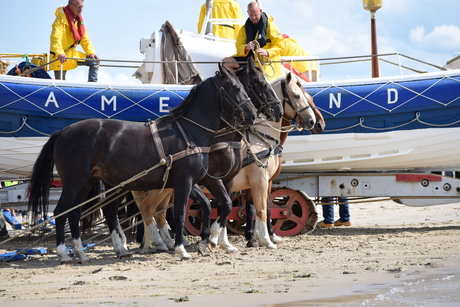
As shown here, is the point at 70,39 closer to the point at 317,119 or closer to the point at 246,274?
the point at 317,119

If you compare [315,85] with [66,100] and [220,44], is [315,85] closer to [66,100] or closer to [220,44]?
[220,44]

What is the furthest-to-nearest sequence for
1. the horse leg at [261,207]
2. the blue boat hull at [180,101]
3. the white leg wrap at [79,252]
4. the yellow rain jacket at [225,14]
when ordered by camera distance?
the yellow rain jacket at [225,14] < the blue boat hull at [180,101] < the horse leg at [261,207] < the white leg wrap at [79,252]

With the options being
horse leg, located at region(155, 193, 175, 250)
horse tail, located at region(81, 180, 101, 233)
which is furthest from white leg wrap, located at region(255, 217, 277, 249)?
horse tail, located at region(81, 180, 101, 233)

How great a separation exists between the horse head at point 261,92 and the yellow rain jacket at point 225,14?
4.43 meters

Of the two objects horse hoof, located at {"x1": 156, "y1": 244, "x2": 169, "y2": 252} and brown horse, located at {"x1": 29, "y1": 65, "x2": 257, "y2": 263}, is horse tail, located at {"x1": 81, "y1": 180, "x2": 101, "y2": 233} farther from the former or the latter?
horse hoof, located at {"x1": 156, "y1": 244, "x2": 169, "y2": 252}

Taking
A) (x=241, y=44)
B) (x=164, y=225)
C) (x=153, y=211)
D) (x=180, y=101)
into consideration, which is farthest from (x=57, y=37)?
(x=164, y=225)

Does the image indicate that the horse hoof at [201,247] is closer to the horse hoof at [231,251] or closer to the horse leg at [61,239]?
the horse hoof at [231,251]

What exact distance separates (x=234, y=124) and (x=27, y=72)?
362 centimetres

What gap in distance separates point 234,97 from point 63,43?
13.1 feet

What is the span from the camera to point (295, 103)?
28.4 ft

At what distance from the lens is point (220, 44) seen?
11.6m

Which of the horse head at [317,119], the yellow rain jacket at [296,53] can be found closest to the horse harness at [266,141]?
the horse head at [317,119]

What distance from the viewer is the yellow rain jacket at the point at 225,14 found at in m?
12.4

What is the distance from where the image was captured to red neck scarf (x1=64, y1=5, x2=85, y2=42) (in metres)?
10.1
